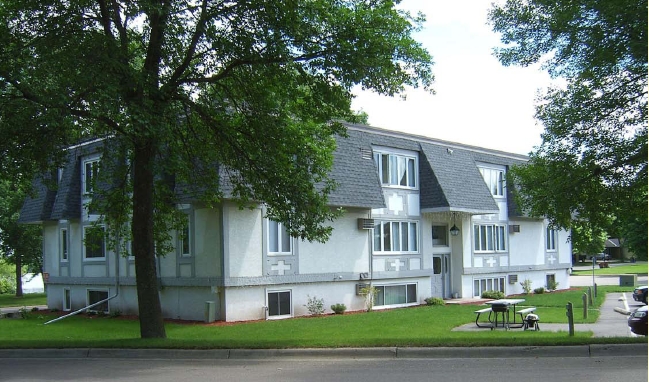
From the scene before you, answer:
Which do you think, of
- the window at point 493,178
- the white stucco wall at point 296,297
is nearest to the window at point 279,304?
the white stucco wall at point 296,297

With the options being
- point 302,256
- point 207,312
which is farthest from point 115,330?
point 302,256

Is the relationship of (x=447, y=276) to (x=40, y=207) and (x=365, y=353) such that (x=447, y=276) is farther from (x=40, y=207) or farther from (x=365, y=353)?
(x=365, y=353)

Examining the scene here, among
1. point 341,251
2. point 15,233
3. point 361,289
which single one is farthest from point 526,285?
point 15,233

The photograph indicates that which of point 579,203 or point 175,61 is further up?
point 175,61

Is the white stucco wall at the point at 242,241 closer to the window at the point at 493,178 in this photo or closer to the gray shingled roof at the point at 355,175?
the gray shingled roof at the point at 355,175

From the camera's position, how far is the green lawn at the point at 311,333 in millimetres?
13180

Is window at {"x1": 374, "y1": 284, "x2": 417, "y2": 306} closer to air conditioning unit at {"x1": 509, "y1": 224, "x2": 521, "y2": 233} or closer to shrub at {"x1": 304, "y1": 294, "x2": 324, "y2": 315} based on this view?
shrub at {"x1": 304, "y1": 294, "x2": 324, "y2": 315}

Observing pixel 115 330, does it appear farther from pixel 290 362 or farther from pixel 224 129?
pixel 290 362

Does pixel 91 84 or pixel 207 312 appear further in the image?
pixel 207 312

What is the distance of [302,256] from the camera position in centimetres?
2442

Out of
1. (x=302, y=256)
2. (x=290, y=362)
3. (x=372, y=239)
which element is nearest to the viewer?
(x=290, y=362)

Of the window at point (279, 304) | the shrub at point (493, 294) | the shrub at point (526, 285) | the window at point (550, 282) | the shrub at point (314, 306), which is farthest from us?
the window at point (550, 282)

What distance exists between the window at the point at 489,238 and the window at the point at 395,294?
5.23 metres

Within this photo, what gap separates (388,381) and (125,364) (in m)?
5.29
